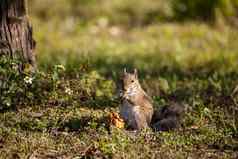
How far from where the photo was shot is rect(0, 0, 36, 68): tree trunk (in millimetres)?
8367

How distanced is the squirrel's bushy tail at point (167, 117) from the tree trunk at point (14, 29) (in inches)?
61.7

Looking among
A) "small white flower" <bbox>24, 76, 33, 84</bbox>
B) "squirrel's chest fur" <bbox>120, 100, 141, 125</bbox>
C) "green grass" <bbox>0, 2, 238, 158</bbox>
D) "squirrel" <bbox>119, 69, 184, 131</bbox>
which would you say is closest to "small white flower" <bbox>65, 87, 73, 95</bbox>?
"green grass" <bbox>0, 2, 238, 158</bbox>

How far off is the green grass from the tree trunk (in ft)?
1.36

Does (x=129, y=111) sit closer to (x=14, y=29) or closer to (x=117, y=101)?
(x=117, y=101)

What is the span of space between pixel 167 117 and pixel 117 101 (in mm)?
955

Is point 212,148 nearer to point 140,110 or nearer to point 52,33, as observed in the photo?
point 140,110

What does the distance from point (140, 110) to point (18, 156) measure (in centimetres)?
135

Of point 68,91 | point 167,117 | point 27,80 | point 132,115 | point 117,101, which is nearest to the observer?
point 132,115

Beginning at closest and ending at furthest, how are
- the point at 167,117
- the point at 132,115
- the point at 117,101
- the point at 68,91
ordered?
the point at 132,115 → the point at 167,117 → the point at 68,91 → the point at 117,101

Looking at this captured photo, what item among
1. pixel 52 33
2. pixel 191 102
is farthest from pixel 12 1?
pixel 52 33

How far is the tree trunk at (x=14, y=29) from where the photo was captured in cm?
837

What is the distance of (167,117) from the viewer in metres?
7.89

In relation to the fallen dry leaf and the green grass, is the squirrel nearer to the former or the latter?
the fallen dry leaf

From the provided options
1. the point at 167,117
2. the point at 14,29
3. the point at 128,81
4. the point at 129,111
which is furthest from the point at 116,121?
the point at 14,29
